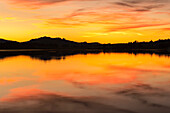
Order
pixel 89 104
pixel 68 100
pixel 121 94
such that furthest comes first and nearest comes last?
1. pixel 121 94
2. pixel 68 100
3. pixel 89 104

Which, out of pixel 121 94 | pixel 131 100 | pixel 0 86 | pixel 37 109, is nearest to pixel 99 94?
pixel 121 94

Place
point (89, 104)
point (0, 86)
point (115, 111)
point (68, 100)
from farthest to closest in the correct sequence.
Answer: point (0, 86) → point (68, 100) → point (89, 104) → point (115, 111)

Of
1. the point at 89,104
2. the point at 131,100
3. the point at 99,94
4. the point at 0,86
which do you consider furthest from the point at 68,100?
the point at 0,86

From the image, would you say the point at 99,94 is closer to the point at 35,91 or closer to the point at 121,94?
the point at 121,94

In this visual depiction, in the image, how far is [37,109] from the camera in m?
11.5

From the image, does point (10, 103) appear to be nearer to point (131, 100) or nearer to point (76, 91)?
point (76, 91)

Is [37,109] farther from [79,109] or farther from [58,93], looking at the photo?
[58,93]

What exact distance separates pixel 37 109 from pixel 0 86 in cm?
759

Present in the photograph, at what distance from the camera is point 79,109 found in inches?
451

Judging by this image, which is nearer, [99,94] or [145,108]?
[145,108]

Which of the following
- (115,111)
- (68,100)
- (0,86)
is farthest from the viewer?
(0,86)

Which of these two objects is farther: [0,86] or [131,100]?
[0,86]

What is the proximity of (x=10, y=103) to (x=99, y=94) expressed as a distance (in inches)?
217

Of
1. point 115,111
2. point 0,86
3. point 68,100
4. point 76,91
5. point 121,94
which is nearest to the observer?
point 115,111
